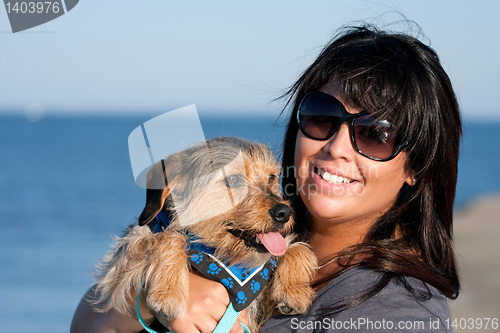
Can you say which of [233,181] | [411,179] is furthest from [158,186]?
[411,179]

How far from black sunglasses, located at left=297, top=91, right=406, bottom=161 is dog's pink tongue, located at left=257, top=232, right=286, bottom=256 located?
645 mm

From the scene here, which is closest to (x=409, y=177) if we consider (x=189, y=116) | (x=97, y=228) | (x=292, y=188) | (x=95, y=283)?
(x=292, y=188)

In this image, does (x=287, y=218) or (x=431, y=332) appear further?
(x=287, y=218)

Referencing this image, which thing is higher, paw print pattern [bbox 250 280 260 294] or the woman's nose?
the woman's nose

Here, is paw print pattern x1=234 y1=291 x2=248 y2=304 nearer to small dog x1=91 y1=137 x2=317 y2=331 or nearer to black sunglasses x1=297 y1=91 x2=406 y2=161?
small dog x1=91 y1=137 x2=317 y2=331

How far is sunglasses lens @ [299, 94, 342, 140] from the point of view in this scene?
3297 mm

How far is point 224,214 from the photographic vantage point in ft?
11.4

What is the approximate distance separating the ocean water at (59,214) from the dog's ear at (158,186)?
0.43 metres

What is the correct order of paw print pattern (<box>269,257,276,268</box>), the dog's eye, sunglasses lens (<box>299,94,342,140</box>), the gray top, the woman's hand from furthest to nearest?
the dog's eye → paw print pattern (<box>269,257,276,268</box>) → sunglasses lens (<box>299,94,342,140</box>) → the woman's hand → the gray top

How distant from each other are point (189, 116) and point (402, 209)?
1420mm

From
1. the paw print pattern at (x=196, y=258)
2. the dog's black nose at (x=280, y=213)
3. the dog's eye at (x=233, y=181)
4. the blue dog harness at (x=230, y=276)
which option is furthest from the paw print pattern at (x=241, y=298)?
the dog's eye at (x=233, y=181)

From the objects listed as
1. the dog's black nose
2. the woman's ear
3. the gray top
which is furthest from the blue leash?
the woman's ear

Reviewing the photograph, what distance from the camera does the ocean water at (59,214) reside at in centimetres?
1036

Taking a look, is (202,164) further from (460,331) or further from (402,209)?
(460,331)
